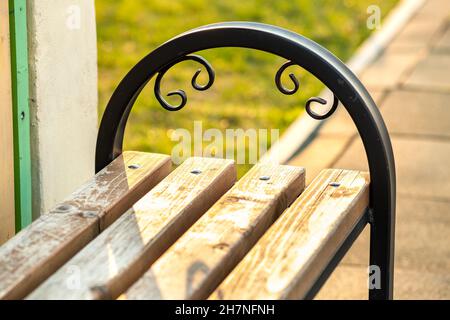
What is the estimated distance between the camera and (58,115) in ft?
7.84

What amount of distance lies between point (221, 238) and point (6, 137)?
2.31 ft

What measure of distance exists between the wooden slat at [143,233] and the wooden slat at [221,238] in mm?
43

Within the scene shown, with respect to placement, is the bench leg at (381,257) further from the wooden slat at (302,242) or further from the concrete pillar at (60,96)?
the concrete pillar at (60,96)

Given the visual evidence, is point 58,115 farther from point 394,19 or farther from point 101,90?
point 394,19

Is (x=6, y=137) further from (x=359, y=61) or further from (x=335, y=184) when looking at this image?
(x=359, y=61)

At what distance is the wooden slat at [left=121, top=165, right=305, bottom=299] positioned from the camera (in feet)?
5.16

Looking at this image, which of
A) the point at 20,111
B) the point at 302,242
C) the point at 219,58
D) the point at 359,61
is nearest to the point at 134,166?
the point at 20,111

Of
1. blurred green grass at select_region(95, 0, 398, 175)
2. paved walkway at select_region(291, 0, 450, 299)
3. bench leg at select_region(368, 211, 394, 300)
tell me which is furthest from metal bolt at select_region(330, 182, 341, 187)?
blurred green grass at select_region(95, 0, 398, 175)

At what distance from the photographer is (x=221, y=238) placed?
5.80 ft

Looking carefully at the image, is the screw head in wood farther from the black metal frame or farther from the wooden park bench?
the black metal frame

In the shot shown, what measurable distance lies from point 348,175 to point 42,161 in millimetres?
753
